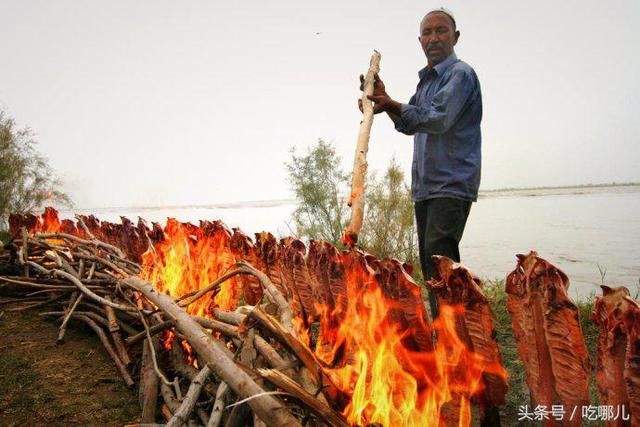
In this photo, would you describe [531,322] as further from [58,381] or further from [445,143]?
[58,381]

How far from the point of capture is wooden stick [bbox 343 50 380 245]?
335cm

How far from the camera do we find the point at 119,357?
8.77 ft

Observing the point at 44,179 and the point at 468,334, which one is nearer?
the point at 468,334

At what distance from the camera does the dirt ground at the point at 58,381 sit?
2166mm

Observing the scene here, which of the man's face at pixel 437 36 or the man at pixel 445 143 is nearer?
the man at pixel 445 143

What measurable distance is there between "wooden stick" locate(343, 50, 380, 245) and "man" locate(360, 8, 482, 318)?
0.17 m

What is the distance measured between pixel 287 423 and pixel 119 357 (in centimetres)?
182

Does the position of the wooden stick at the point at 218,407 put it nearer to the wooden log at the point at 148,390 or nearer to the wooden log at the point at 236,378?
the wooden log at the point at 236,378

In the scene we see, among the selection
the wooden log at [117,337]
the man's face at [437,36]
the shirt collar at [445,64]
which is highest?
the man's face at [437,36]

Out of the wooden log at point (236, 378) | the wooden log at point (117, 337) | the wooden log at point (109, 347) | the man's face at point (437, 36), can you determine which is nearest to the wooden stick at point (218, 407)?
the wooden log at point (236, 378)

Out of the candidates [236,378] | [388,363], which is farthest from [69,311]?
[388,363]

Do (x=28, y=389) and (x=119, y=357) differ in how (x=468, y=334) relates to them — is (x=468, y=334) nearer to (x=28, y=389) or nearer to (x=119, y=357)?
(x=119, y=357)

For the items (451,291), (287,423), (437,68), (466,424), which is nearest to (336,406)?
(287,423)

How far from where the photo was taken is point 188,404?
70.6 inches
